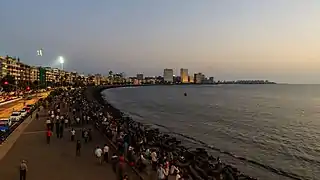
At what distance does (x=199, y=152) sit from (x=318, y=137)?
2040cm

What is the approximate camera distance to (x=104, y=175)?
16281 mm

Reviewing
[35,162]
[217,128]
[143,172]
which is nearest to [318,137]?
[217,128]

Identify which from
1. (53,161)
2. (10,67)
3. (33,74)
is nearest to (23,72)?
(10,67)

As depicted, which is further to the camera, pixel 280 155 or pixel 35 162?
pixel 280 155

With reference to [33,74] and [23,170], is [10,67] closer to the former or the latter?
[33,74]

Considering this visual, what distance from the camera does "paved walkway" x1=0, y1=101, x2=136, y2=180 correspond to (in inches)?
640

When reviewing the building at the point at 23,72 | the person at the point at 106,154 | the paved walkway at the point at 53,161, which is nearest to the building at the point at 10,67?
the building at the point at 23,72

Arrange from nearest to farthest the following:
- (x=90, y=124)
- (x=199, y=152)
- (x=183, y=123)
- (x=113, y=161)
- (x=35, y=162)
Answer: (x=113, y=161)
(x=35, y=162)
(x=199, y=152)
(x=90, y=124)
(x=183, y=123)

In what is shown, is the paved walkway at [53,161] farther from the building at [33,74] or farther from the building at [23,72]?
the building at [33,74]

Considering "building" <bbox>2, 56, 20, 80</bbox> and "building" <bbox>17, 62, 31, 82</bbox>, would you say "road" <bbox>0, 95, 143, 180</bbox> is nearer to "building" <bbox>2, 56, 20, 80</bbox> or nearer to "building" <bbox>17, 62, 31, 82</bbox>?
"building" <bbox>2, 56, 20, 80</bbox>

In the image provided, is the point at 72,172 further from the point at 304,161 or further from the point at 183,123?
the point at 183,123

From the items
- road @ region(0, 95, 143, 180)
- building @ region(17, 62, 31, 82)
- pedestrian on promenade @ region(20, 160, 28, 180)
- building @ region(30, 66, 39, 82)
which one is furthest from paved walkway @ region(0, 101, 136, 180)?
building @ region(30, 66, 39, 82)

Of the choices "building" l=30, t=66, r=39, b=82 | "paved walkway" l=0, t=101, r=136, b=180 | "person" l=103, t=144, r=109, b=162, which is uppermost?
"building" l=30, t=66, r=39, b=82

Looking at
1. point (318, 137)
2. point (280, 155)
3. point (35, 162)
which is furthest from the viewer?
point (318, 137)
